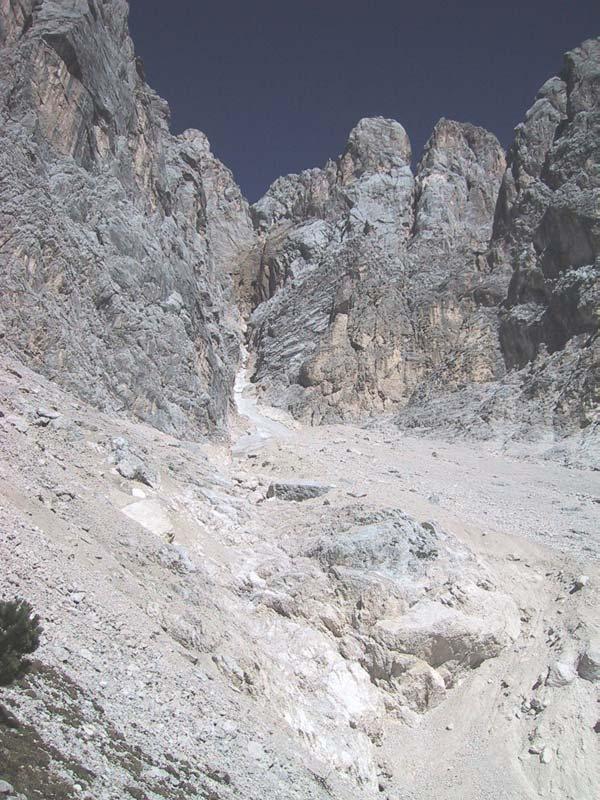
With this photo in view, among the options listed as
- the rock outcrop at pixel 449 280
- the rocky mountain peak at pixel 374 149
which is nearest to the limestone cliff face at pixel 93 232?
the rock outcrop at pixel 449 280

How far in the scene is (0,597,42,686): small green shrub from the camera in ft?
21.1

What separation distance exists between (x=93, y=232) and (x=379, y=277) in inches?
1574

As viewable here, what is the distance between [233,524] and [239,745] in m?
8.21

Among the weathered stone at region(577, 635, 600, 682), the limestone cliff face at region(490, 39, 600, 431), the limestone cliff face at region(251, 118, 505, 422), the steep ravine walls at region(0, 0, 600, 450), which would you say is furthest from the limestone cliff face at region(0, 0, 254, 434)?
the limestone cliff face at region(490, 39, 600, 431)

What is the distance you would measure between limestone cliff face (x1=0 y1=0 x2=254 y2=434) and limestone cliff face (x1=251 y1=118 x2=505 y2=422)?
723 inches

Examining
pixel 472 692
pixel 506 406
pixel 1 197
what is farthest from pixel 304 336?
pixel 472 692

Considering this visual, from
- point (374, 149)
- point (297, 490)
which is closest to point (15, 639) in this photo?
point (297, 490)

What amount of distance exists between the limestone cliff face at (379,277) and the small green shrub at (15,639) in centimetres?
4776

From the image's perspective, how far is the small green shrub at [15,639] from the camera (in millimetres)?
6441

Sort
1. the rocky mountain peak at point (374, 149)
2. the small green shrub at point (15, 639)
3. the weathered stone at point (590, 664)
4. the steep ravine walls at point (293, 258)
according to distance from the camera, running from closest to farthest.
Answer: the small green shrub at point (15, 639) → the weathered stone at point (590, 664) → the steep ravine walls at point (293, 258) → the rocky mountain peak at point (374, 149)

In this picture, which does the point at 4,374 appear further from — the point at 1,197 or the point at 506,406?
the point at 506,406

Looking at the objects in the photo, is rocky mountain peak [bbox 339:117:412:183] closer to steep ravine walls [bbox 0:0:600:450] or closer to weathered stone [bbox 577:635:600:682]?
steep ravine walls [bbox 0:0:600:450]

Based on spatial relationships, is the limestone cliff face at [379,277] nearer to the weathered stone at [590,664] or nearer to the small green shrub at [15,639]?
the weathered stone at [590,664]

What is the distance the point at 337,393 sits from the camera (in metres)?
56.7
